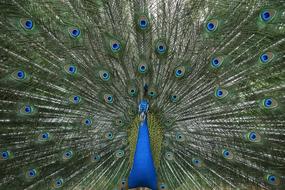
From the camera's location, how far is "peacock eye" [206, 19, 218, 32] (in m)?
1.96

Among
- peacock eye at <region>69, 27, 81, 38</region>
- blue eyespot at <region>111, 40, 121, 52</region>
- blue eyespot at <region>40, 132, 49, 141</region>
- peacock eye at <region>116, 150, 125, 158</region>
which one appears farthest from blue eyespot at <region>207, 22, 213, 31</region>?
blue eyespot at <region>40, 132, 49, 141</region>

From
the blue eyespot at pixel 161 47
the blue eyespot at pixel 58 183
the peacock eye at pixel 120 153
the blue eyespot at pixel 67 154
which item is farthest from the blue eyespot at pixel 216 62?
the blue eyespot at pixel 58 183

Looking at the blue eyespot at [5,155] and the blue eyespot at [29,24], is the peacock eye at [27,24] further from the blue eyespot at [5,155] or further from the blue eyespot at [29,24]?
the blue eyespot at [5,155]

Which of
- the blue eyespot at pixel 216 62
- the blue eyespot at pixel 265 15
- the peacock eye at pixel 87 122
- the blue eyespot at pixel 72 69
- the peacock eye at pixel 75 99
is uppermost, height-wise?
the blue eyespot at pixel 265 15

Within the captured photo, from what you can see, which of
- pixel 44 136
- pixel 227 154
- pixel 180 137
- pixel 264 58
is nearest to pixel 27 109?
pixel 44 136

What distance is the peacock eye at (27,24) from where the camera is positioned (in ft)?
6.15

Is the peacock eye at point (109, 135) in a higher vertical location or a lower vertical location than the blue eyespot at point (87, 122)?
lower

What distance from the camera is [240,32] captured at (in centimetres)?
197

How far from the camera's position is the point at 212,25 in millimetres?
1975

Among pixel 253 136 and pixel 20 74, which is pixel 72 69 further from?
pixel 253 136

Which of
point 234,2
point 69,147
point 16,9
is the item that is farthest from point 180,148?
point 16,9

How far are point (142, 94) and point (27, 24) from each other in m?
0.97

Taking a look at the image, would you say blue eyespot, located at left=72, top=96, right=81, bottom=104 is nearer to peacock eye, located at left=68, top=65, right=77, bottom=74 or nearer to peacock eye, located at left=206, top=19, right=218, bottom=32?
peacock eye, located at left=68, top=65, right=77, bottom=74

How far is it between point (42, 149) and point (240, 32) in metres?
1.67
